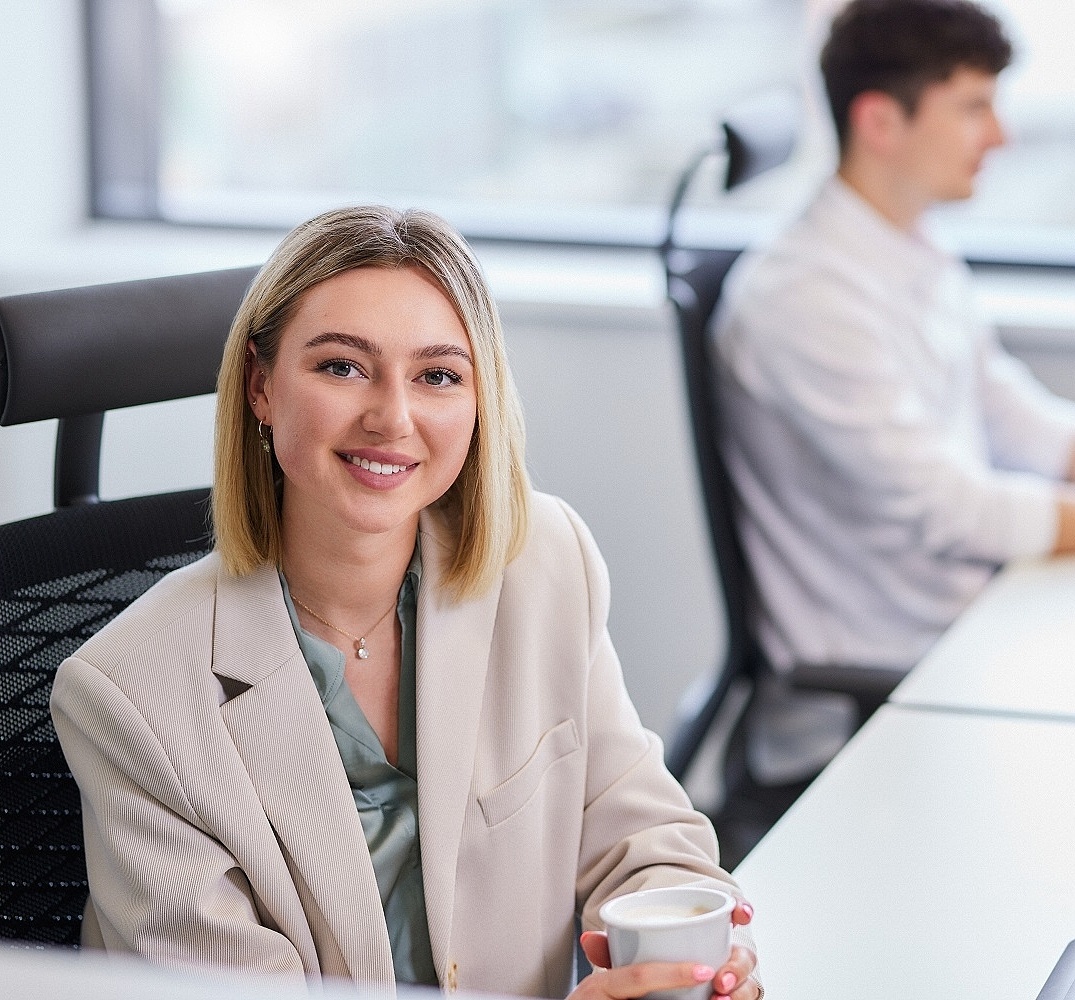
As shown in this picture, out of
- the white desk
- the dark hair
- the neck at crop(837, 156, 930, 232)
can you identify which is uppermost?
the dark hair

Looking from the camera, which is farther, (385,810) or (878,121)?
(878,121)

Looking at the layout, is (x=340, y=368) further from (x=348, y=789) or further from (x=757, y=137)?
(x=757, y=137)

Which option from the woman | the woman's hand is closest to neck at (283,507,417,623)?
the woman

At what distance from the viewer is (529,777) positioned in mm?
1190

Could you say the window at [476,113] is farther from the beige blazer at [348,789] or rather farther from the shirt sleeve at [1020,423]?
the beige blazer at [348,789]

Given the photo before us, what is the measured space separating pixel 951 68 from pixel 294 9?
1513 millimetres

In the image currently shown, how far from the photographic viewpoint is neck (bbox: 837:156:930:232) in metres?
2.24

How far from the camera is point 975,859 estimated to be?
1247mm

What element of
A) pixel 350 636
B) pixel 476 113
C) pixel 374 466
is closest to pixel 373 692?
pixel 350 636

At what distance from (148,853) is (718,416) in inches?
44.1

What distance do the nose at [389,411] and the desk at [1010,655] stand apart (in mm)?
716

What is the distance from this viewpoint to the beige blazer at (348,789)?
1042mm

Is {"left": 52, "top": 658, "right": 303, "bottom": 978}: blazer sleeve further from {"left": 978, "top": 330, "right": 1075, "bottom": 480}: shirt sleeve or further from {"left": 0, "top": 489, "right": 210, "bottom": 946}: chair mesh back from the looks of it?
{"left": 978, "top": 330, "right": 1075, "bottom": 480}: shirt sleeve

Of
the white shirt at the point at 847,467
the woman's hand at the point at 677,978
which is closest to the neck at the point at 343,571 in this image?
the woman's hand at the point at 677,978
